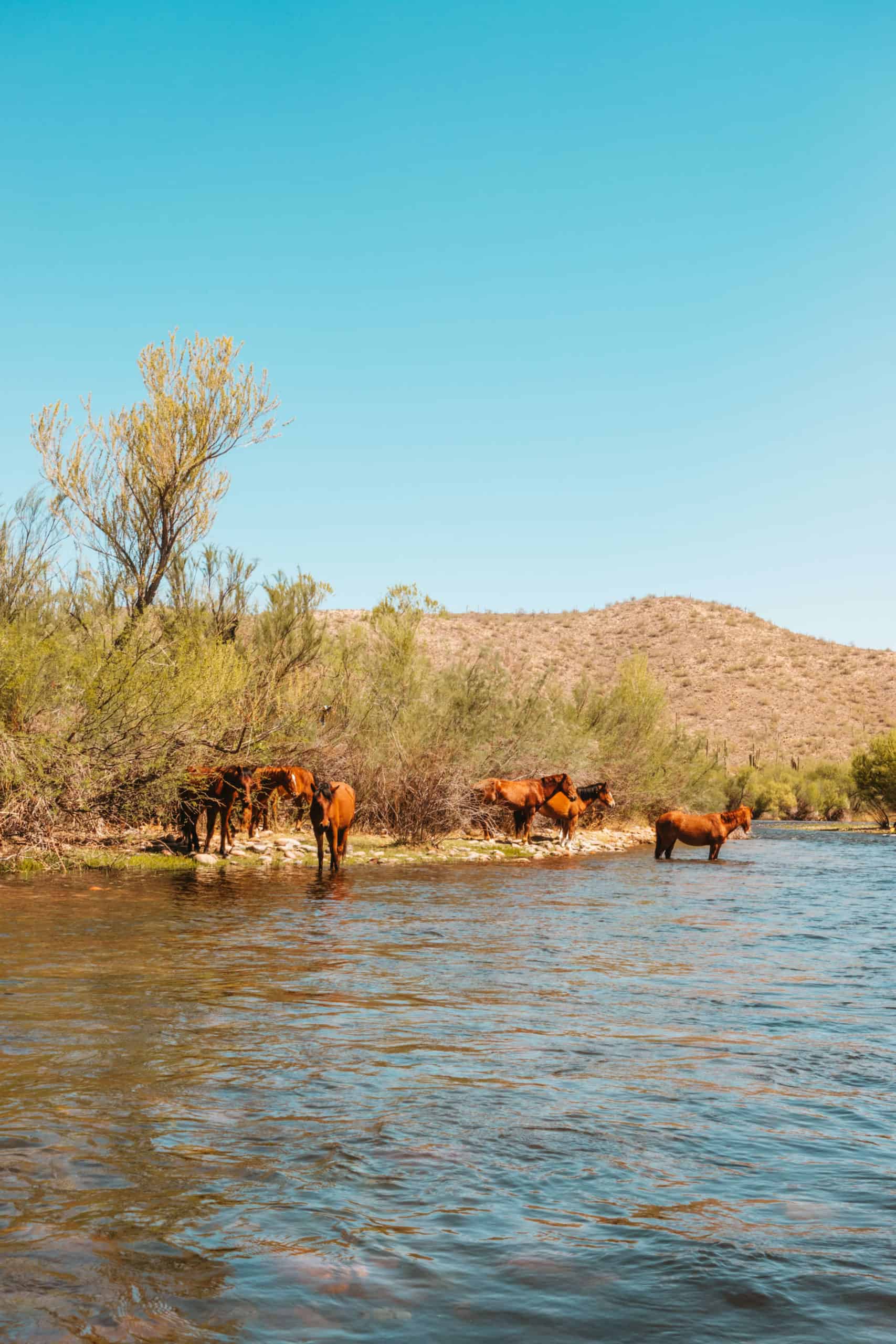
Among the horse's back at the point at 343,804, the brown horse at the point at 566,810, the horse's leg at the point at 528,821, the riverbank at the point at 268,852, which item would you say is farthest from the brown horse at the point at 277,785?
the brown horse at the point at 566,810

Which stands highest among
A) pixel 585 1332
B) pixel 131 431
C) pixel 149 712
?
pixel 131 431

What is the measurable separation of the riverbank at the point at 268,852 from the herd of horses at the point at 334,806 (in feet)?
1.38

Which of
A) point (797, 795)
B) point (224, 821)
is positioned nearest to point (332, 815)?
point (224, 821)

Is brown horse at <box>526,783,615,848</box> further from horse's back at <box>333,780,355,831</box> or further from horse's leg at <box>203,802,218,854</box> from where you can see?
horse's leg at <box>203,802,218,854</box>

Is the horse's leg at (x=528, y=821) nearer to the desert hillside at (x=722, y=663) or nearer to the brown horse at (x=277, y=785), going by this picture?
the brown horse at (x=277, y=785)

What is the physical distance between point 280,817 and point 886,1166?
67.7 feet

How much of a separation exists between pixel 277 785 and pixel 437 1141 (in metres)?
16.7

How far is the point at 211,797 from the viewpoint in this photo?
2033 cm

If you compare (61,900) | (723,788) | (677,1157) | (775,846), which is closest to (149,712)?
(61,900)

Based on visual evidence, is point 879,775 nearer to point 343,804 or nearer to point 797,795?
point 797,795

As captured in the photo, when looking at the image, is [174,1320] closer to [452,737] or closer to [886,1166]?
[886,1166]

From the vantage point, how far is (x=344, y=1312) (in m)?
3.84

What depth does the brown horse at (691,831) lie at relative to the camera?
991 inches

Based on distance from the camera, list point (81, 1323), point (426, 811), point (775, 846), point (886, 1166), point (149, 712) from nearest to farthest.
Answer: point (81, 1323)
point (886, 1166)
point (149, 712)
point (426, 811)
point (775, 846)
